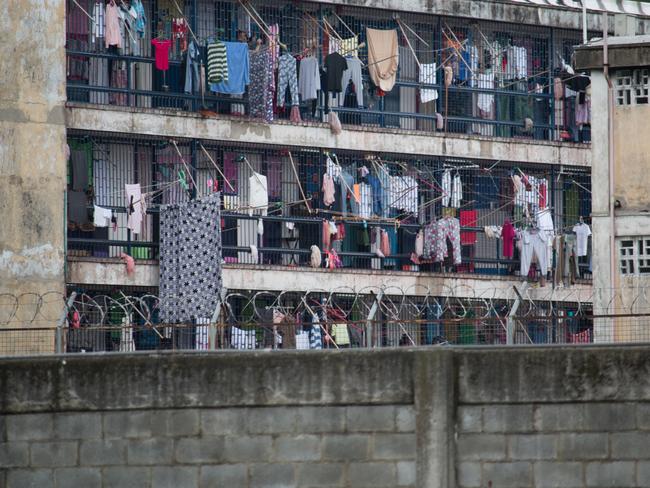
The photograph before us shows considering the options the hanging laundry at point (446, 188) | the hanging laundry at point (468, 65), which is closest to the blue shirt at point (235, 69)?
the hanging laundry at point (446, 188)

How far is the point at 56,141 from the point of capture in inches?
1577

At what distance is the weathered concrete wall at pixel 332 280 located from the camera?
40453 mm

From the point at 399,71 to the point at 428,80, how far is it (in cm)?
74

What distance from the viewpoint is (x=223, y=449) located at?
2188cm

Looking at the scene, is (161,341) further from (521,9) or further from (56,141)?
(521,9)

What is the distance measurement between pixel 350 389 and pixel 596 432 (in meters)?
2.93

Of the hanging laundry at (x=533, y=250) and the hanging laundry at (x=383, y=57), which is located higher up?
the hanging laundry at (x=383, y=57)

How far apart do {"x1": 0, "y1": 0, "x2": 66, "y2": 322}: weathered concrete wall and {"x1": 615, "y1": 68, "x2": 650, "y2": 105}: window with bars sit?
12546mm

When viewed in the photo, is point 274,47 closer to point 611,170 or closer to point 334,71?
point 334,71

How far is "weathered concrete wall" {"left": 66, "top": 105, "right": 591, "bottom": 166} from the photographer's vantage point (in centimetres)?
4059

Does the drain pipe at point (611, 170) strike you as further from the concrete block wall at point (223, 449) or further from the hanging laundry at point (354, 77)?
the concrete block wall at point (223, 449)

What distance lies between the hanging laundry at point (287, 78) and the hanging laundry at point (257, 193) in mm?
1827

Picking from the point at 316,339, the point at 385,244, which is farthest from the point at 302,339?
the point at 385,244

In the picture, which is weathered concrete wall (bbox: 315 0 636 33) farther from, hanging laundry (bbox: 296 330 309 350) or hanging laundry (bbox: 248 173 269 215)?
hanging laundry (bbox: 296 330 309 350)
